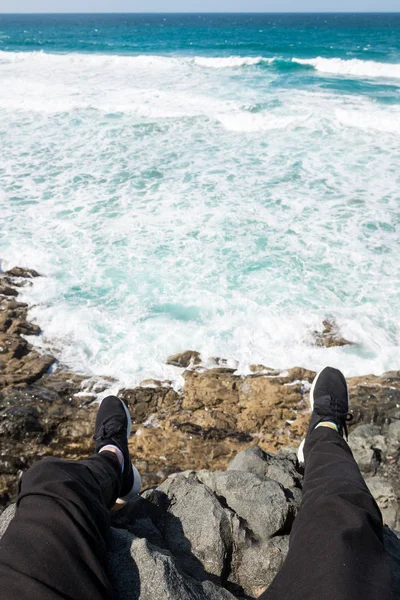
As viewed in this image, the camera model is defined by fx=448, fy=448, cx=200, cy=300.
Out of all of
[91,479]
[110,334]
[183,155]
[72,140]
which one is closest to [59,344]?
[110,334]

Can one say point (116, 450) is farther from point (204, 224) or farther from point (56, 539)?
point (204, 224)

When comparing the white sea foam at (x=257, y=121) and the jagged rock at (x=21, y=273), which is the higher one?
the white sea foam at (x=257, y=121)

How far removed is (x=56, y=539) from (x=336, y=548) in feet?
3.99

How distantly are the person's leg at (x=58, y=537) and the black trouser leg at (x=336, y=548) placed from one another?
78 cm

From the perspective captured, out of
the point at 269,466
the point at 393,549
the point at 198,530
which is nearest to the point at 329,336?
the point at 269,466

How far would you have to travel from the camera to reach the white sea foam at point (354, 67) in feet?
82.5

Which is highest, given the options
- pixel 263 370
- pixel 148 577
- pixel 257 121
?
pixel 257 121

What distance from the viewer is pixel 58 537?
6.35 feet

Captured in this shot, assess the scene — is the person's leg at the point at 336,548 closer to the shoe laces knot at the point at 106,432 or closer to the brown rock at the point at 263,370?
the shoe laces knot at the point at 106,432

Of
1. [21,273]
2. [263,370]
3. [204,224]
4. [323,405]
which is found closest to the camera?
[323,405]

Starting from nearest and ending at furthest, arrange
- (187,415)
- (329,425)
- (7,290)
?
(329,425) → (187,415) → (7,290)

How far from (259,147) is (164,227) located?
5832 millimetres

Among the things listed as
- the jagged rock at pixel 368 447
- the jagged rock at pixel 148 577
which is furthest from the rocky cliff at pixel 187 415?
the jagged rock at pixel 148 577

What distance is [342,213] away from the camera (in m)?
9.12
